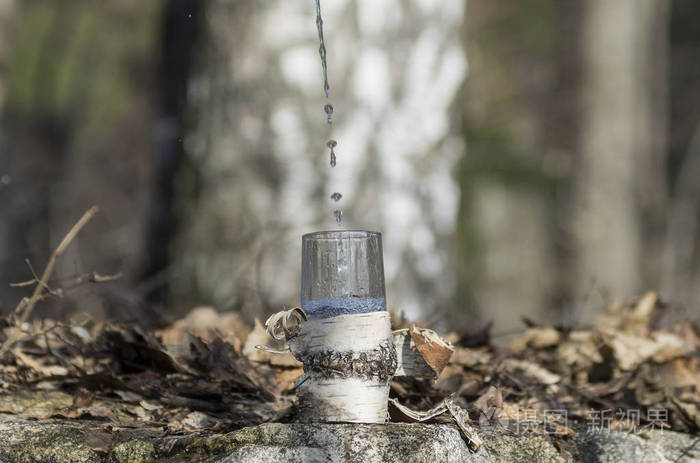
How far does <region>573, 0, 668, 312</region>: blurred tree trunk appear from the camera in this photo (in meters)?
7.58

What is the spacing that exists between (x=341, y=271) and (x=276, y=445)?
15.9 inches

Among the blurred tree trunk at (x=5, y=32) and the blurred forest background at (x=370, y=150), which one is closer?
the blurred forest background at (x=370, y=150)

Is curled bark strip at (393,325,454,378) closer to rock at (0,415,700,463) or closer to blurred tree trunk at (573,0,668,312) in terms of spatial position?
rock at (0,415,700,463)

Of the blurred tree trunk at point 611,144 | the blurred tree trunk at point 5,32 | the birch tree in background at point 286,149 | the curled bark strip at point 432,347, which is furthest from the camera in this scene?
the blurred tree trunk at point 611,144

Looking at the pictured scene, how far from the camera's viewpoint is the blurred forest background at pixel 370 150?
314 centimetres

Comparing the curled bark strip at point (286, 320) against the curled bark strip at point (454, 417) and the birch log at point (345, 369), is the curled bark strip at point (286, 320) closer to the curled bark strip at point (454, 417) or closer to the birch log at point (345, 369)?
the birch log at point (345, 369)

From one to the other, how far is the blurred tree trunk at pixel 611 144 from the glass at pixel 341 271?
6.33 metres

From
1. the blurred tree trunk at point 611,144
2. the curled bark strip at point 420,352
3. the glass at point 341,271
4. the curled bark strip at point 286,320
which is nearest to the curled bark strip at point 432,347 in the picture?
the curled bark strip at point 420,352

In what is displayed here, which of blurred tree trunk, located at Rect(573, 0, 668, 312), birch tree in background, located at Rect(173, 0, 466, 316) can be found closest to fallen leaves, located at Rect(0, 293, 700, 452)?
birch tree in background, located at Rect(173, 0, 466, 316)

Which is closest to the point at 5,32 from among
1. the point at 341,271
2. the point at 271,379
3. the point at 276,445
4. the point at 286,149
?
the point at 286,149

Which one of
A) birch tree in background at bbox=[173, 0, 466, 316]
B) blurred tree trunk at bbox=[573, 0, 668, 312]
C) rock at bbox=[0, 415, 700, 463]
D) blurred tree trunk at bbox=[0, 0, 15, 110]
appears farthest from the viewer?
blurred tree trunk at bbox=[573, 0, 668, 312]

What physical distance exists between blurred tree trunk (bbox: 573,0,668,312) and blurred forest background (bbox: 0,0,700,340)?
24 millimetres

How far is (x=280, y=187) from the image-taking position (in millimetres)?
3123

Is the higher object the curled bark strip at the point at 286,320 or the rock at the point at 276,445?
the curled bark strip at the point at 286,320
